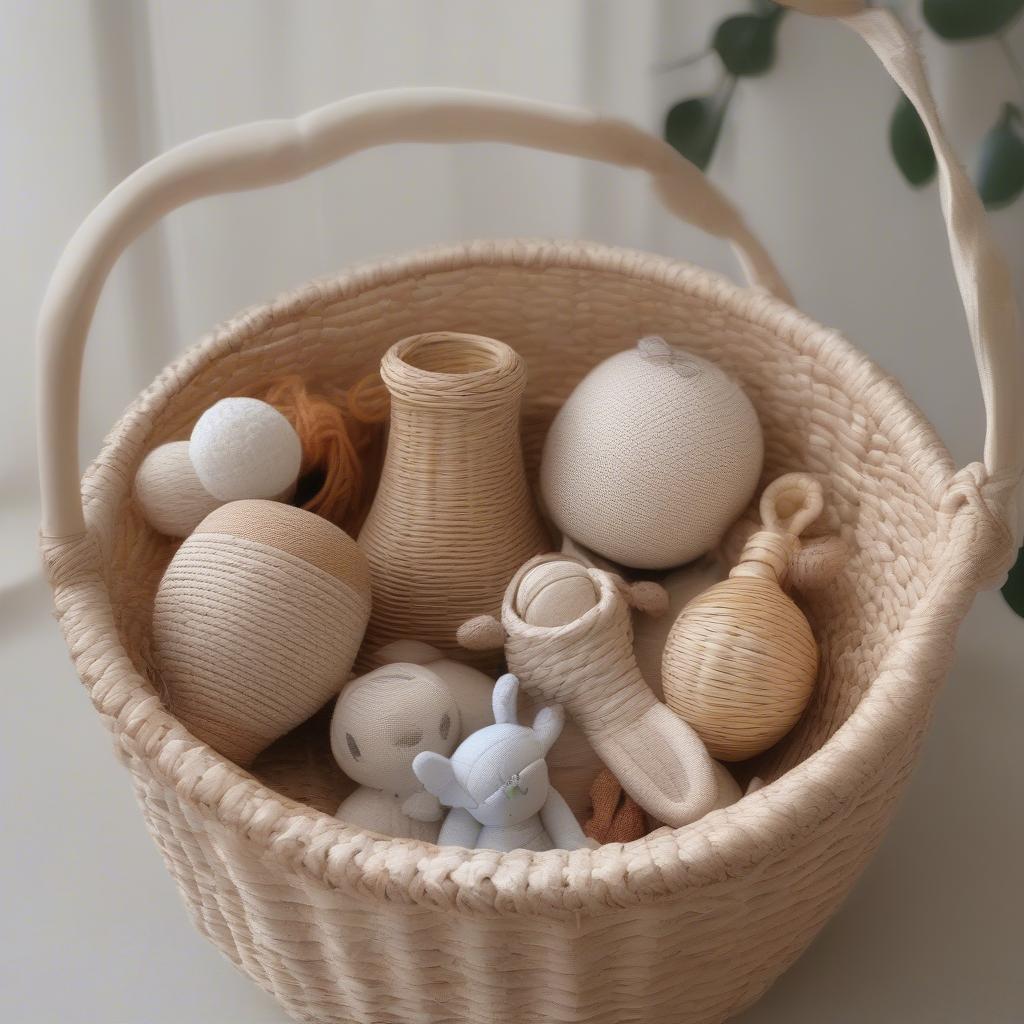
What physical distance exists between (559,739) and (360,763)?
5.5 inches

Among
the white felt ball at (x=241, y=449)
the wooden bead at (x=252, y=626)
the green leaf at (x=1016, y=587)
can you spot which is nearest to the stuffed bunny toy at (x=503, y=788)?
the wooden bead at (x=252, y=626)

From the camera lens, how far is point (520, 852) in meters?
0.63

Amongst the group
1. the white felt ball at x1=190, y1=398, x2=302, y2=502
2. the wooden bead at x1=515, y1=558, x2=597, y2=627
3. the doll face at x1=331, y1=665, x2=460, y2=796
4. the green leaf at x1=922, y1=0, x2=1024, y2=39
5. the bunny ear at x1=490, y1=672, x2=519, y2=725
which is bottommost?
the doll face at x1=331, y1=665, x2=460, y2=796

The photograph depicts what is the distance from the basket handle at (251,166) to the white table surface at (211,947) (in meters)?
0.32

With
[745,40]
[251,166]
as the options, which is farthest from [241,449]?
[745,40]

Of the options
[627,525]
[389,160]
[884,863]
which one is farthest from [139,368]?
[884,863]

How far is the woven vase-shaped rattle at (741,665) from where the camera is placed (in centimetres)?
83

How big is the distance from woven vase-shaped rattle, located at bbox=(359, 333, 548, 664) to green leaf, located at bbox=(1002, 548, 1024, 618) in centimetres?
41

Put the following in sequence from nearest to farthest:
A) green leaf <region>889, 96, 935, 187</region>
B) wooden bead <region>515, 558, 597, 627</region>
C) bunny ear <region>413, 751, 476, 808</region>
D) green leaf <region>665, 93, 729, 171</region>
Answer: bunny ear <region>413, 751, 476, 808</region> < wooden bead <region>515, 558, 597, 627</region> < green leaf <region>889, 96, 935, 187</region> < green leaf <region>665, 93, 729, 171</region>

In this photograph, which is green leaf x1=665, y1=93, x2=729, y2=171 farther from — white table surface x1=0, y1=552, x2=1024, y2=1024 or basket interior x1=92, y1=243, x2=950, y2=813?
white table surface x1=0, y1=552, x2=1024, y2=1024

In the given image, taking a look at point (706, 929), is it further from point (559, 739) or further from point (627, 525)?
point (627, 525)

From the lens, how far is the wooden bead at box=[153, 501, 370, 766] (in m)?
0.82

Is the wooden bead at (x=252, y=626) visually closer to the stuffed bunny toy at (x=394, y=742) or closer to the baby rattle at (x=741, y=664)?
the stuffed bunny toy at (x=394, y=742)

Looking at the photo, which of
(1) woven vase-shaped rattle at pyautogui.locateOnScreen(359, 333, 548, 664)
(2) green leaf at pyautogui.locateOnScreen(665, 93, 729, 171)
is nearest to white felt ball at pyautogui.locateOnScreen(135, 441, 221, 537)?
(1) woven vase-shaped rattle at pyautogui.locateOnScreen(359, 333, 548, 664)
